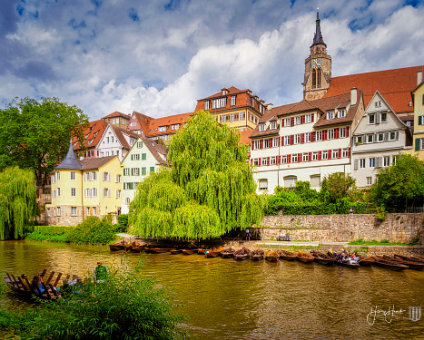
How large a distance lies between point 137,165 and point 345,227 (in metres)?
30.7

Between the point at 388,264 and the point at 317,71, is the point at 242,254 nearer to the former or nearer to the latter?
the point at 388,264

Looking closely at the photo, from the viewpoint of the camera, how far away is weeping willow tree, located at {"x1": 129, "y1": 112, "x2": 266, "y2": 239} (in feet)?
86.0

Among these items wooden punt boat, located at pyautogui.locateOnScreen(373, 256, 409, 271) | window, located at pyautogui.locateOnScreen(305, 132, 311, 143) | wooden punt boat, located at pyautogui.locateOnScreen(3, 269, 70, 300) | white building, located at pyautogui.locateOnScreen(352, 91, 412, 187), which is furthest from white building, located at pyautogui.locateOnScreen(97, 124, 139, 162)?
wooden punt boat, located at pyautogui.locateOnScreen(373, 256, 409, 271)

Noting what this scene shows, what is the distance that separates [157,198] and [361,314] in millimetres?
18118

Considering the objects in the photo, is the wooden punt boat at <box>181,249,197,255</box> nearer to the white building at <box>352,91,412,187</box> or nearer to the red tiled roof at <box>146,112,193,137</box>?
the white building at <box>352,91,412,187</box>

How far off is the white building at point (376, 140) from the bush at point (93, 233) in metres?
28.2

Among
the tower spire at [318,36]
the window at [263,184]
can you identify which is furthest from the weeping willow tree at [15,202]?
the tower spire at [318,36]

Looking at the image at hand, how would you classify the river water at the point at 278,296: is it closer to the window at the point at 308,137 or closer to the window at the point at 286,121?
the window at the point at 308,137

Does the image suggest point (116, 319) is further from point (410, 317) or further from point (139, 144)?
point (139, 144)

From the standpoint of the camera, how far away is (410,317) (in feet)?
43.4

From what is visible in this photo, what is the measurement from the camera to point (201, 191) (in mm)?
26906

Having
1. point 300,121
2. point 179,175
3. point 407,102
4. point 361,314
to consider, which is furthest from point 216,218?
point 407,102

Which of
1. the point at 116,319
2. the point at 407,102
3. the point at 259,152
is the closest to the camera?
the point at 116,319

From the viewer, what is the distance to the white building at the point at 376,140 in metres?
34.3
